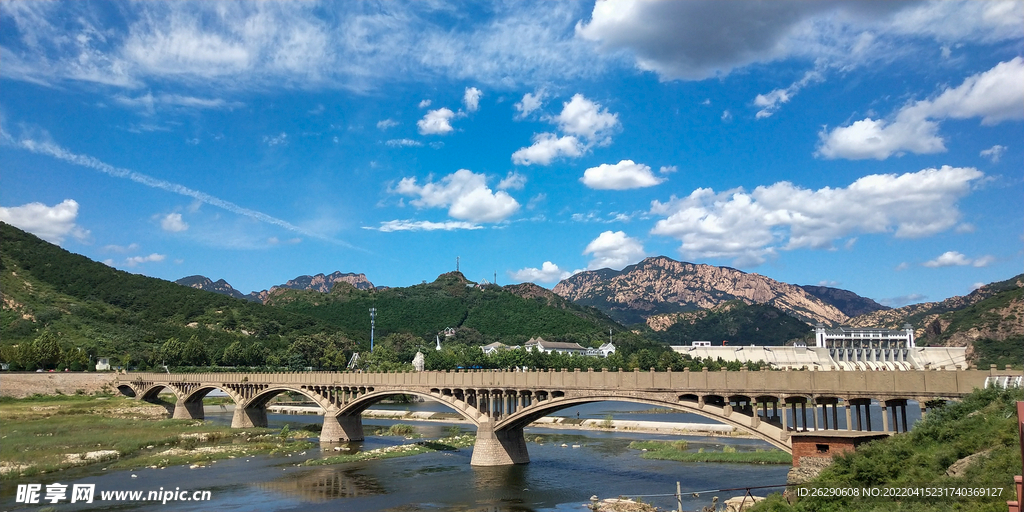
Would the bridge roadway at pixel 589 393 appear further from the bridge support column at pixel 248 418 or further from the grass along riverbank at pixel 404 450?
the grass along riverbank at pixel 404 450

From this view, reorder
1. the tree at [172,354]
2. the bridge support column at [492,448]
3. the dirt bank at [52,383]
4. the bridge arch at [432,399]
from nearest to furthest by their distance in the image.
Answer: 1. the bridge support column at [492,448]
2. the bridge arch at [432,399]
3. the dirt bank at [52,383]
4. the tree at [172,354]

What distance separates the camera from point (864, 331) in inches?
7840

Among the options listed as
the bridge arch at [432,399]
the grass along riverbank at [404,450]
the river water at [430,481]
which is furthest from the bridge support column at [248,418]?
the river water at [430,481]

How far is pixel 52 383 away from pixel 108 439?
1873 inches

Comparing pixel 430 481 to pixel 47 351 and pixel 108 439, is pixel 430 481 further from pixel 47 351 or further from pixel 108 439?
pixel 47 351

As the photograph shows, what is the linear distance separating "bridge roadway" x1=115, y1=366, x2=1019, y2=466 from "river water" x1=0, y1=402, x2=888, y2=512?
4134 millimetres

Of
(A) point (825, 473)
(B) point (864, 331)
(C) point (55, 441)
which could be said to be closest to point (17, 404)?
(C) point (55, 441)

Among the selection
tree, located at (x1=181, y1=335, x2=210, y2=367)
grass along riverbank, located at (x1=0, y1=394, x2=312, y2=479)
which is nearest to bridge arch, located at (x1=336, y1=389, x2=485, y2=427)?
grass along riverbank, located at (x1=0, y1=394, x2=312, y2=479)

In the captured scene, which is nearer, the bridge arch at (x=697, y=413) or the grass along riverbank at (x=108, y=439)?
the bridge arch at (x=697, y=413)

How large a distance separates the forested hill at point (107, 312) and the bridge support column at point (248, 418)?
A: 2290 inches

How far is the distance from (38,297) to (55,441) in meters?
115

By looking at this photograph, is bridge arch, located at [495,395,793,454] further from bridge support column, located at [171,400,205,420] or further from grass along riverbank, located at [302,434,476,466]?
bridge support column, located at [171,400,205,420]

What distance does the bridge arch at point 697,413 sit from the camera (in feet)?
102

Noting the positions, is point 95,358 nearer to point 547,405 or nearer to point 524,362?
point 524,362
